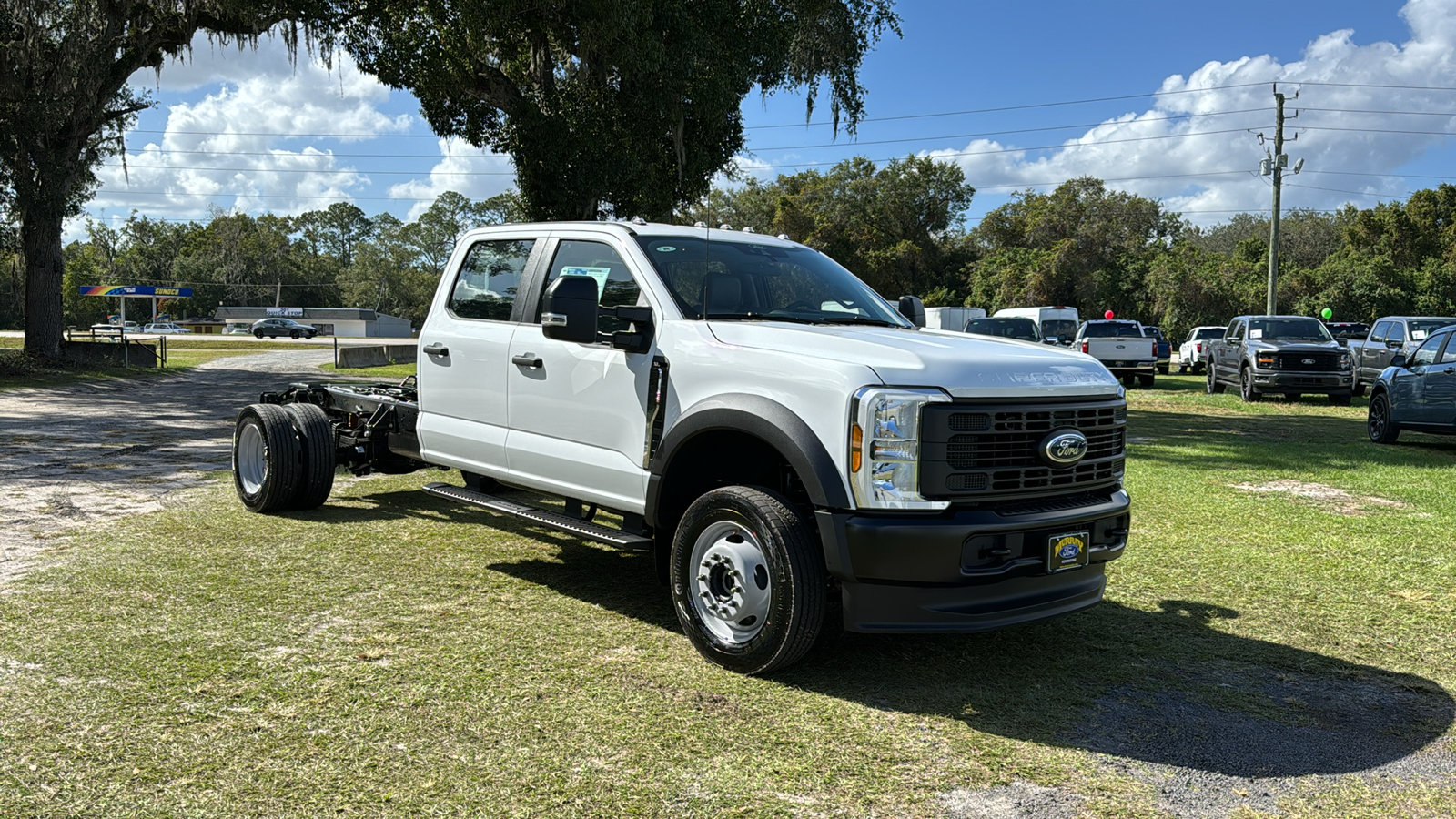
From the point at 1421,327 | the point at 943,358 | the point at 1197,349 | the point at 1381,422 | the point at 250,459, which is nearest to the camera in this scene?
the point at 943,358

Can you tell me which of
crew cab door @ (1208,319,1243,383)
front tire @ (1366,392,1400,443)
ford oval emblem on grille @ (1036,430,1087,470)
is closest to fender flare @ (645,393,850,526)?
ford oval emblem on grille @ (1036,430,1087,470)

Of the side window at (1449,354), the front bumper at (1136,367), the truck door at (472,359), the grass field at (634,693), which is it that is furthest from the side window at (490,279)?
the front bumper at (1136,367)

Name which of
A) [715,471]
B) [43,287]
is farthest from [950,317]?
[715,471]

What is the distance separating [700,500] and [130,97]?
82.0ft

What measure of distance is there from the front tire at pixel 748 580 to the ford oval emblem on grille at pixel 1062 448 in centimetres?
105

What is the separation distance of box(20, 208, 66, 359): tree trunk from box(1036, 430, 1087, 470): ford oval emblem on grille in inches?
960

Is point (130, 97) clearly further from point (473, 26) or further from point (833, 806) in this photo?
point (833, 806)

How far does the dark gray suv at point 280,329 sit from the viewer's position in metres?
82.1

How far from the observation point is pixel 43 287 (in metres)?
24.4

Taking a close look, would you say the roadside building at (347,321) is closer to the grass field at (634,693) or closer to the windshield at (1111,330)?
the windshield at (1111,330)

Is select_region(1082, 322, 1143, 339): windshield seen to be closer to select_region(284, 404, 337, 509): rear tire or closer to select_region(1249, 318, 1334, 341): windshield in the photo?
select_region(1249, 318, 1334, 341): windshield

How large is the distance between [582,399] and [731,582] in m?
1.38

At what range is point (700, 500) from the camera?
16.2 ft

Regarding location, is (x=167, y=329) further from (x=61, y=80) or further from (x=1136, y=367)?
(x=1136, y=367)
